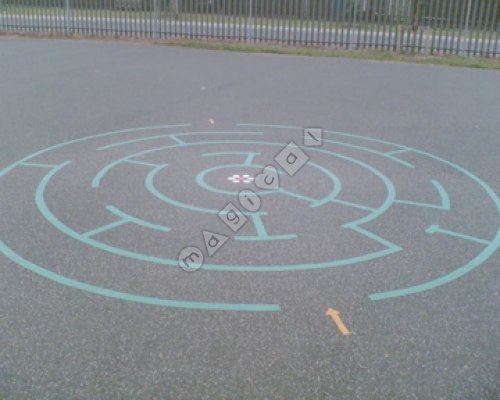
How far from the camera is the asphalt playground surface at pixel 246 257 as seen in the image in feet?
10.8

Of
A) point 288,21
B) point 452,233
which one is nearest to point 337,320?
point 452,233

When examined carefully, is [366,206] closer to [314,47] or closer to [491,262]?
[491,262]

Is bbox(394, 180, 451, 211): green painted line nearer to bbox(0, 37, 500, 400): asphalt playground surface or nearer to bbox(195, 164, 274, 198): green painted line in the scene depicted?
bbox(0, 37, 500, 400): asphalt playground surface

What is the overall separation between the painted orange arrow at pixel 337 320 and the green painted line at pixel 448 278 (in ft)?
1.12

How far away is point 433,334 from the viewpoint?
3.67 m

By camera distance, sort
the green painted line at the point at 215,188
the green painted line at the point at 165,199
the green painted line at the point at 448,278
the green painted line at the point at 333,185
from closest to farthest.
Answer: the green painted line at the point at 448,278
the green painted line at the point at 165,199
the green painted line at the point at 333,185
the green painted line at the point at 215,188

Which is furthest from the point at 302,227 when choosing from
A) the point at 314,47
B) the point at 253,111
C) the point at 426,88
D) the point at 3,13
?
the point at 3,13

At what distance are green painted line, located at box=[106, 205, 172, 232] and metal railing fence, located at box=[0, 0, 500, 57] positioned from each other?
48.9 feet

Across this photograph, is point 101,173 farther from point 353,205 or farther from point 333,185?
point 353,205

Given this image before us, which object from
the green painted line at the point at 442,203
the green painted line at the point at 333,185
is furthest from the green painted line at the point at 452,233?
the green painted line at the point at 333,185

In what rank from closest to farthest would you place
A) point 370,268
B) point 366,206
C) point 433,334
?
point 433,334
point 370,268
point 366,206

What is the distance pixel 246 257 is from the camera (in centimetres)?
464

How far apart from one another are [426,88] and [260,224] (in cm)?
883

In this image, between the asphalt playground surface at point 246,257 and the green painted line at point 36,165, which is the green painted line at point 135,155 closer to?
the asphalt playground surface at point 246,257
